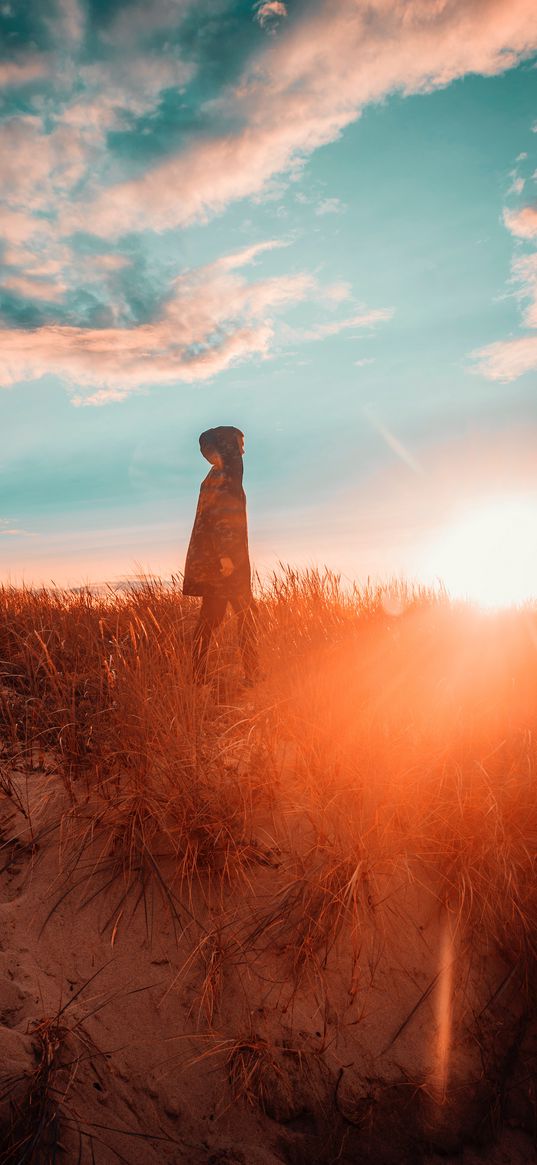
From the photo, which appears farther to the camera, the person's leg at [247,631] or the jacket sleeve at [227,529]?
the jacket sleeve at [227,529]

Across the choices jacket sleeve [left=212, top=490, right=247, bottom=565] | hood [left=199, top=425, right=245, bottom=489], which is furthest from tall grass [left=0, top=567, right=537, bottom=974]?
hood [left=199, top=425, right=245, bottom=489]

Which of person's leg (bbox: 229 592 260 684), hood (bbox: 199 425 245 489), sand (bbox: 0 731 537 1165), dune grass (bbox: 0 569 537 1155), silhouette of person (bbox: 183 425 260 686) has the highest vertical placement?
hood (bbox: 199 425 245 489)

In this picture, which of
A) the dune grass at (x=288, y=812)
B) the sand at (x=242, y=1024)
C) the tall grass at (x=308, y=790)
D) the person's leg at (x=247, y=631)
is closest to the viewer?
the sand at (x=242, y=1024)

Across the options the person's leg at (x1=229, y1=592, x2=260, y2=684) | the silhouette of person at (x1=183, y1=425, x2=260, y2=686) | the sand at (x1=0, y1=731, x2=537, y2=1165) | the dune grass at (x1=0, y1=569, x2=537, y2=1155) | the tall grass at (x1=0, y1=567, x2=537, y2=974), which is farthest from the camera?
the silhouette of person at (x1=183, y1=425, x2=260, y2=686)

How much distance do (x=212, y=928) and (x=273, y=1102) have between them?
65 centimetres

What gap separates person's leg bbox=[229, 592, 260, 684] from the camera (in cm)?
529

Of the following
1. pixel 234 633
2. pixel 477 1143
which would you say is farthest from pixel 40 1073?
pixel 234 633

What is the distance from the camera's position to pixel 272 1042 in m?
2.53

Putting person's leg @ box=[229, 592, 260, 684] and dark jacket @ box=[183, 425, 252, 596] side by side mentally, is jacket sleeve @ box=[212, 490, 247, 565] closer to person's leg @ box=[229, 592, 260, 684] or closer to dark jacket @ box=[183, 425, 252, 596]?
dark jacket @ box=[183, 425, 252, 596]

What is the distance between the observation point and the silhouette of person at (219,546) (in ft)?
18.6

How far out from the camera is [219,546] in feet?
18.5

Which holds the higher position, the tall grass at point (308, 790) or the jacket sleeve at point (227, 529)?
the jacket sleeve at point (227, 529)

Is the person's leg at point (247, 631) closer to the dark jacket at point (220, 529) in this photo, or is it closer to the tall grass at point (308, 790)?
the dark jacket at point (220, 529)

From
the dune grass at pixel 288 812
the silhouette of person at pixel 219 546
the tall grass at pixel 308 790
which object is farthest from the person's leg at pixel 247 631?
the dune grass at pixel 288 812
